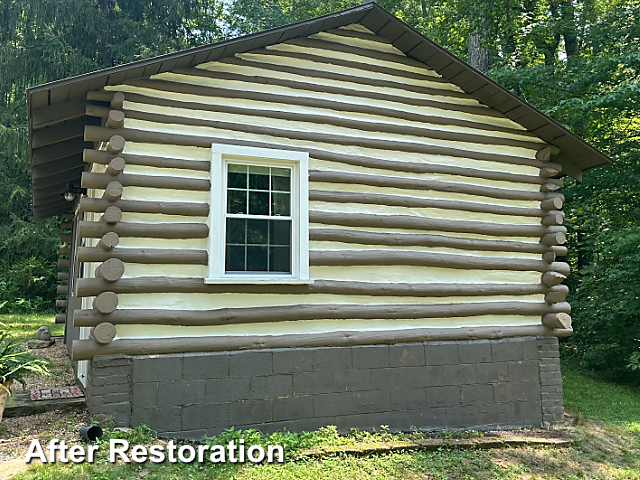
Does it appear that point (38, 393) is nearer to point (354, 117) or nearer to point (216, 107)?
point (216, 107)

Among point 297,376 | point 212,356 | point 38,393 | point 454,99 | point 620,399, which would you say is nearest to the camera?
point 212,356

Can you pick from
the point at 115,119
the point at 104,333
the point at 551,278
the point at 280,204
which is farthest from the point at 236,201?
the point at 551,278

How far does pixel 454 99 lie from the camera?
7879mm

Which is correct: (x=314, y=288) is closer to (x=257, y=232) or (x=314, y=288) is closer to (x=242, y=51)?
(x=257, y=232)

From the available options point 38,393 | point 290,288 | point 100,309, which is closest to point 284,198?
point 290,288

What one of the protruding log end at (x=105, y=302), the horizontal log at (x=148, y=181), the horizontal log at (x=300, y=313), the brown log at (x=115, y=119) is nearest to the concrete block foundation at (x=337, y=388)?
the horizontal log at (x=300, y=313)

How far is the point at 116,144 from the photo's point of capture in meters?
5.72

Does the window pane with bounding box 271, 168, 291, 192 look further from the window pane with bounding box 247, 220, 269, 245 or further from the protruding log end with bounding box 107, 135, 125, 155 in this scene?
the protruding log end with bounding box 107, 135, 125, 155

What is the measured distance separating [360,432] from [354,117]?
4.30 m

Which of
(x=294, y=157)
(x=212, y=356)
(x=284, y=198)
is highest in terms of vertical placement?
(x=294, y=157)

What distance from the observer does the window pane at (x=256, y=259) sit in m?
6.36

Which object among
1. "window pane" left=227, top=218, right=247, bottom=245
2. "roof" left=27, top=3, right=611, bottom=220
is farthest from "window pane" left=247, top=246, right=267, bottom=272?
"roof" left=27, top=3, right=611, bottom=220

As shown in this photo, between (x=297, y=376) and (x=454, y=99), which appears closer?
(x=297, y=376)

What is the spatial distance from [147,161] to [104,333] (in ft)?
6.58
